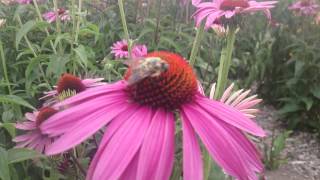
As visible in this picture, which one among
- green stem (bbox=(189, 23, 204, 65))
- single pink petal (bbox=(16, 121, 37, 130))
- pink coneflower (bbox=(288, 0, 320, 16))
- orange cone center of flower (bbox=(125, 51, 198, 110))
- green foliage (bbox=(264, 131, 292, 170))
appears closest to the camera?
orange cone center of flower (bbox=(125, 51, 198, 110))

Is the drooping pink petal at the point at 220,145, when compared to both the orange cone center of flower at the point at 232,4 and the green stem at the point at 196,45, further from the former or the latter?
the orange cone center of flower at the point at 232,4

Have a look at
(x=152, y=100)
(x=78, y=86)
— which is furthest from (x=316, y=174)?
(x=152, y=100)

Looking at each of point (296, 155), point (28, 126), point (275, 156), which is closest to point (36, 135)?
point (28, 126)

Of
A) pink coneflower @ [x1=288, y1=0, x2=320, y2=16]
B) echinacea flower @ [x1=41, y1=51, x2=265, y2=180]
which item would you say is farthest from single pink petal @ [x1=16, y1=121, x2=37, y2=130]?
pink coneflower @ [x1=288, y1=0, x2=320, y2=16]

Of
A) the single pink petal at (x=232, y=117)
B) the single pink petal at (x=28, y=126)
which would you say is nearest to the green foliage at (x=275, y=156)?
the single pink petal at (x=28, y=126)

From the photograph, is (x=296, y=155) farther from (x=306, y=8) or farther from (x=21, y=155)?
(x=21, y=155)

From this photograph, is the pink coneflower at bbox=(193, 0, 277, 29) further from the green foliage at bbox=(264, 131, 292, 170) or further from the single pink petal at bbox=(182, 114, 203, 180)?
the green foliage at bbox=(264, 131, 292, 170)
